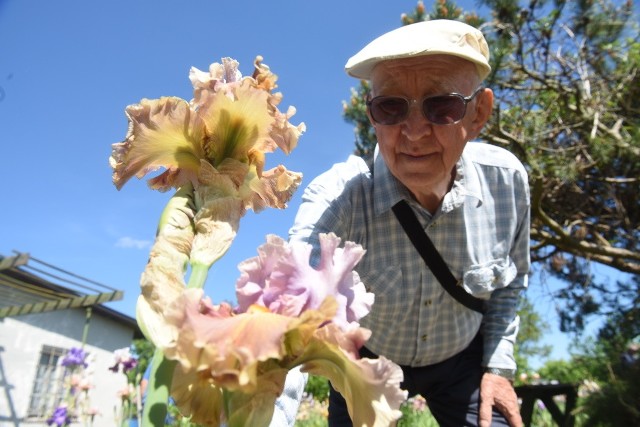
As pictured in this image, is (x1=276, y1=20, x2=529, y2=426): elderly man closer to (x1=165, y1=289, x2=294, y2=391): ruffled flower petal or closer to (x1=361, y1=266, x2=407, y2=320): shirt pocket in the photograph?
(x1=361, y1=266, x2=407, y2=320): shirt pocket

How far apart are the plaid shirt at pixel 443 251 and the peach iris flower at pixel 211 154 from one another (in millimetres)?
1024

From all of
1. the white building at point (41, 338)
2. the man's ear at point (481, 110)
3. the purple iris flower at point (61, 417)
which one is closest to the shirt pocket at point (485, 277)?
the man's ear at point (481, 110)

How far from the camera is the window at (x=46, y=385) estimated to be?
28.7 ft

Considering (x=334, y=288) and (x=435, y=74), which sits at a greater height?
(x=435, y=74)

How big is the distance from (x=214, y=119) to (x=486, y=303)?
5.40 ft

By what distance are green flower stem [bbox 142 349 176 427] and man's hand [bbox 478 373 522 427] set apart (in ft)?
5.12

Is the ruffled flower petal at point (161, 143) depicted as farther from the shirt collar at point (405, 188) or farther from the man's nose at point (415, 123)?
the shirt collar at point (405, 188)

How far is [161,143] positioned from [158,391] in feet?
0.74

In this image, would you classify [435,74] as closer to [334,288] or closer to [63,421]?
[334,288]

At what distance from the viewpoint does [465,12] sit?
4.77m

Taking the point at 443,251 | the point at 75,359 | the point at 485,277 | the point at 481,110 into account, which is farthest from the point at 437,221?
the point at 75,359

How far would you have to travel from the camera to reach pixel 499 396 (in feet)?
5.75

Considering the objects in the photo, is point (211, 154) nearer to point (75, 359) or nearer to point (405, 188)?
point (405, 188)

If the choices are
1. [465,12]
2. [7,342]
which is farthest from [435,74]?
[7,342]
